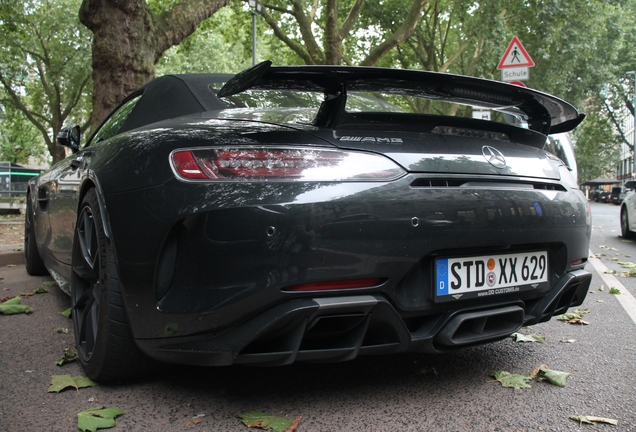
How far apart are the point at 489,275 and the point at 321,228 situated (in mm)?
795

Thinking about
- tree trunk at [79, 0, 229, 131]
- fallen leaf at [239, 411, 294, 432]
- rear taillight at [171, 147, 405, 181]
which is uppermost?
tree trunk at [79, 0, 229, 131]

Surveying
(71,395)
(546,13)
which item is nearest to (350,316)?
(71,395)

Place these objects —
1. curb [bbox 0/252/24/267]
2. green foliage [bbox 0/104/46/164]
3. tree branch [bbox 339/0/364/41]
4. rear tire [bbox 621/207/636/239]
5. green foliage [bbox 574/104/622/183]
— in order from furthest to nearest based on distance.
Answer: green foliage [bbox 574/104/622/183]
green foliage [bbox 0/104/46/164]
tree branch [bbox 339/0/364/41]
rear tire [bbox 621/207/636/239]
curb [bbox 0/252/24/267]

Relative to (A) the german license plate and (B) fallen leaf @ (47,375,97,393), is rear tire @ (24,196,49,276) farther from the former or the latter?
(A) the german license plate

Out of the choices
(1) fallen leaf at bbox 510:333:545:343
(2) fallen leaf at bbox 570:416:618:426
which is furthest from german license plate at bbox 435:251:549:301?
(1) fallen leaf at bbox 510:333:545:343

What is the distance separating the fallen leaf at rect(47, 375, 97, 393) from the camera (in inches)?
98.3

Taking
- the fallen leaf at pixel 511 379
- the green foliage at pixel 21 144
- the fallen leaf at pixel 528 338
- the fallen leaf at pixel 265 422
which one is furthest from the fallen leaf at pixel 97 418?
the green foliage at pixel 21 144

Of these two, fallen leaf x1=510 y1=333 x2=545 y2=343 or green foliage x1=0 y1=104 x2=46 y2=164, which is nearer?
fallen leaf x1=510 y1=333 x2=545 y2=343

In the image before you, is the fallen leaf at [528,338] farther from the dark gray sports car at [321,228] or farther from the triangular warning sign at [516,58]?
the triangular warning sign at [516,58]

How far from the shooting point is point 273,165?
206 centimetres

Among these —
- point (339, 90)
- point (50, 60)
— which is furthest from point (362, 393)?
point (50, 60)

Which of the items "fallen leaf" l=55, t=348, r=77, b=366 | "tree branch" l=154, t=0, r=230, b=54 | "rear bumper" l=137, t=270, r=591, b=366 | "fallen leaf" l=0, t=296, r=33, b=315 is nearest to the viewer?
"rear bumper" l=137, t=270, r=591, b=366

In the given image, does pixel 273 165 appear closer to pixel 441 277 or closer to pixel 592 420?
pixel 441 277

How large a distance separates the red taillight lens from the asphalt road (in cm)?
50
